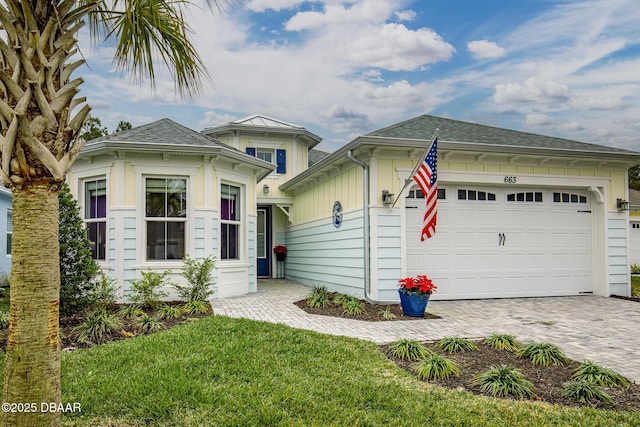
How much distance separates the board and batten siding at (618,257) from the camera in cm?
939

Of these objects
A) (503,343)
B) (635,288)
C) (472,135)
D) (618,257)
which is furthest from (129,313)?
(635,288)

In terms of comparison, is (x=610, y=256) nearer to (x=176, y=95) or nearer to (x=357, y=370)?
(x=357, y=370)

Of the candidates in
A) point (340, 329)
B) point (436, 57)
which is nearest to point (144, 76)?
point (340, 329)

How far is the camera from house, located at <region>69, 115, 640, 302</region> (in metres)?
8.20

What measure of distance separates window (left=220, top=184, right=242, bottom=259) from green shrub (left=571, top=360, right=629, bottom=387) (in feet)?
22.7

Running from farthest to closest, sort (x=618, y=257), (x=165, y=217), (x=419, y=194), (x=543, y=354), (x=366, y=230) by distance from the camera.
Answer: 1. (x=618, y=257)
2. (x=165, y=217)
3. (x=419, y=194)
4. (x=366, y=230)
5. (x=543, y=354)

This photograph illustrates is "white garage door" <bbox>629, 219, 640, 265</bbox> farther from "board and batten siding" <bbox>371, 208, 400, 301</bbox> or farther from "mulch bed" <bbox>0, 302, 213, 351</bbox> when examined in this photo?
"mulch bed" <bbox>0, 302, 213, 351</bbox>

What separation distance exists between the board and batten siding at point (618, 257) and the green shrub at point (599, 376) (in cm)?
637

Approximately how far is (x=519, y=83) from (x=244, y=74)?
7.75m

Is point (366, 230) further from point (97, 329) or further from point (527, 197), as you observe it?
point (97, 329)

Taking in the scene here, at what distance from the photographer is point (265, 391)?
3547 millimetres

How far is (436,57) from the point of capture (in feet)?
40.0

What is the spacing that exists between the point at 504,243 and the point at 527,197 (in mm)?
1096

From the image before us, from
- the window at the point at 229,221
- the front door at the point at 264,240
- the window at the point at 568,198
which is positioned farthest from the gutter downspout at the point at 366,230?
the front door at the point at 264,240
